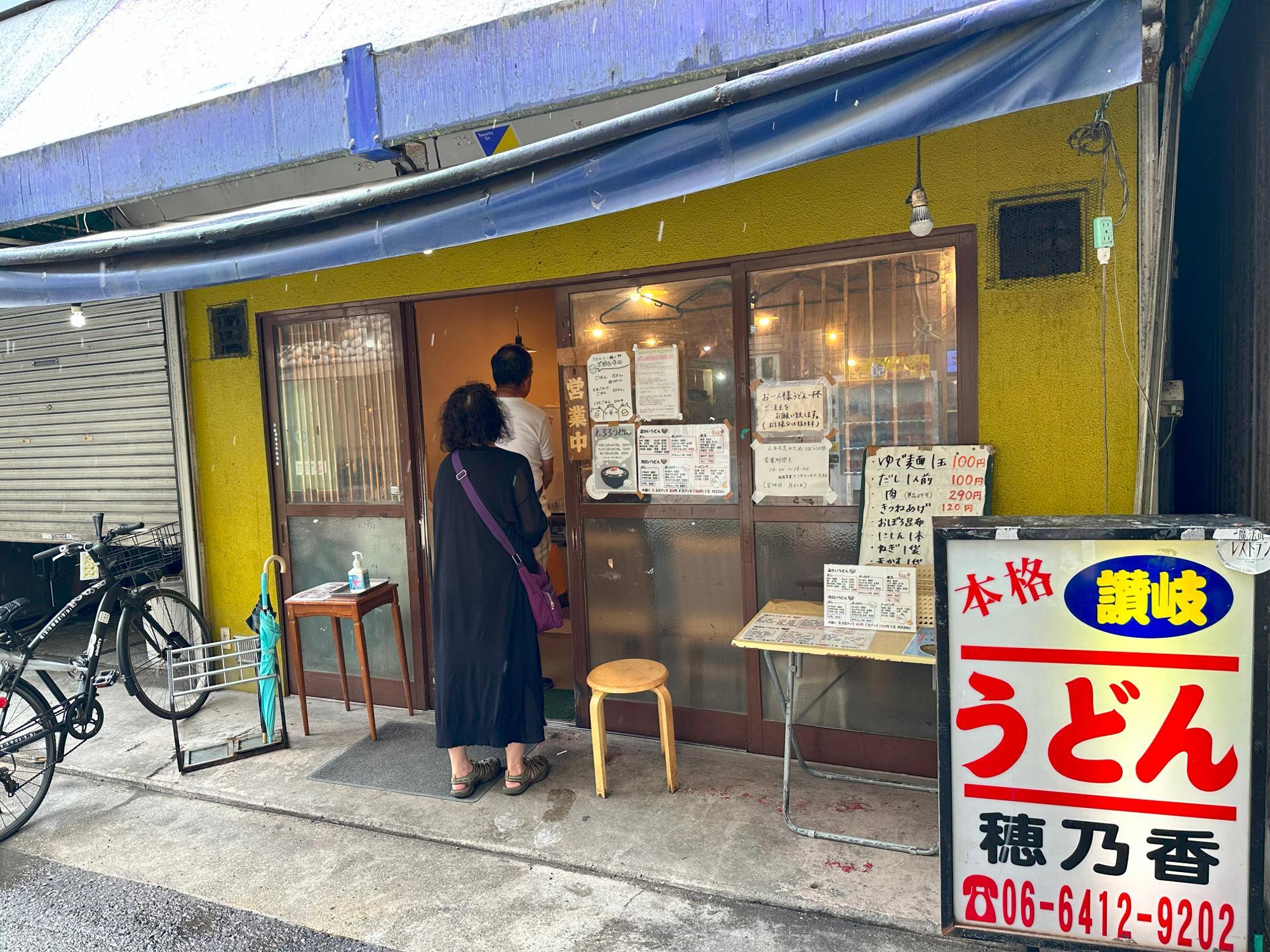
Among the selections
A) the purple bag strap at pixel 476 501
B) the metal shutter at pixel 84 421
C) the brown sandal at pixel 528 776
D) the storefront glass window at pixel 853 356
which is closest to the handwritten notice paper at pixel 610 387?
the storefront glass window at pixel 853 356

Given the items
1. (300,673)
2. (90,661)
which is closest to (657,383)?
(300,673)

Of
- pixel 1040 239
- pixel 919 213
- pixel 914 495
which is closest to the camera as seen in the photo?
pixel 919 213

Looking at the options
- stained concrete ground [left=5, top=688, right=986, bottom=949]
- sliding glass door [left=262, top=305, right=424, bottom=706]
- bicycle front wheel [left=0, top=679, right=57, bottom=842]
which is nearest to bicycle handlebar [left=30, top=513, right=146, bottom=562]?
sliding glass door [left=262, top=305, right=424, bottom=706]

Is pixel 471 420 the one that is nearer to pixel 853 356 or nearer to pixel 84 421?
pixel 853 356

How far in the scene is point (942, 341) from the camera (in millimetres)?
3852

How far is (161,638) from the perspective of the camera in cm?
592

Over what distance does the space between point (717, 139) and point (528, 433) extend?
2.14 metres

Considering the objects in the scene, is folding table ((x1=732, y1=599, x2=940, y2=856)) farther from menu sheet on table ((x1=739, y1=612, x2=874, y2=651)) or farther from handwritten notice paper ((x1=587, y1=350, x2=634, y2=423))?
handwritten notice paper ((x1=587, y1=350, x2=634, y2=423))

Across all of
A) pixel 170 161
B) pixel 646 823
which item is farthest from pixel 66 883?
pixel 170 161

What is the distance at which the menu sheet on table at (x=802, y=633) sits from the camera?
11.3 ft

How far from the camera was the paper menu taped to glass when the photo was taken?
137 inches

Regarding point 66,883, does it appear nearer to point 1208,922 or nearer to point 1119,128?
point 1208,922

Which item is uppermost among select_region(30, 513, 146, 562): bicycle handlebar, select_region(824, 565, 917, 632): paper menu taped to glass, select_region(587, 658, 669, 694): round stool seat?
select_region(30, 513, 146, 562): bicycle handlebar

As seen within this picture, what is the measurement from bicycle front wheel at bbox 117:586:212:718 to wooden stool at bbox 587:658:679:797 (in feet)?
9.63
